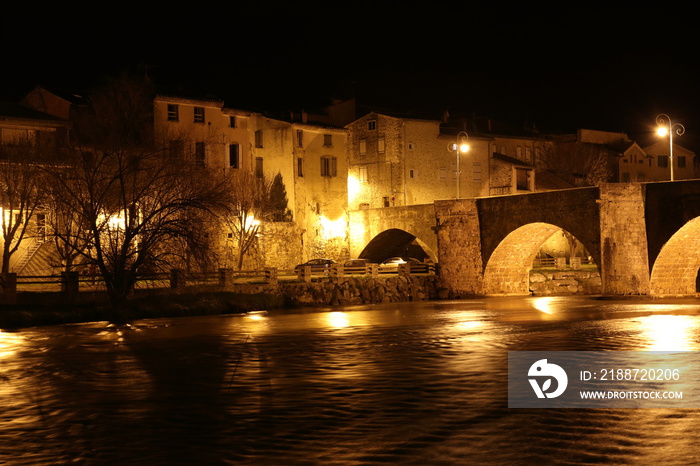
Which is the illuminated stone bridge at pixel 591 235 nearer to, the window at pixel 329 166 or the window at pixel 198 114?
the window at pixel 198 114

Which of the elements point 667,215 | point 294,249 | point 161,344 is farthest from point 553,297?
point 161,344

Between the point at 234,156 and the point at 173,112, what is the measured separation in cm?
504

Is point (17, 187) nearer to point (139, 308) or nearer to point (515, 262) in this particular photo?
point (139, 308)

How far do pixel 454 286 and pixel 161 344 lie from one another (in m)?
23.7

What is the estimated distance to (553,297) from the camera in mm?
43000

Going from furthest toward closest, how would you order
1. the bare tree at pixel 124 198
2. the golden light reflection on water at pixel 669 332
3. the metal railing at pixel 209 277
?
the metal railing at pixel 209 277, the bare tree at pixel 124 198, the golden light reflection on water at pixel 669 332

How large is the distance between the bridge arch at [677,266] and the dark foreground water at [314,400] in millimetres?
8461

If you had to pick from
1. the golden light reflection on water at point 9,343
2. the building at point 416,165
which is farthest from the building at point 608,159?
the golden light reflection on water at point 9,343

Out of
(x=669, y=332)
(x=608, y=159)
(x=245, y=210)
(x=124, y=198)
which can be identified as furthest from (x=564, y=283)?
(x=608, y=159)

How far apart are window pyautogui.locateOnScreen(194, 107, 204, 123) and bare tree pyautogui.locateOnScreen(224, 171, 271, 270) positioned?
3689 millimetres

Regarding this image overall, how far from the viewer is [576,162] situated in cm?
6962

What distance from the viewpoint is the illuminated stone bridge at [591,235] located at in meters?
36.1

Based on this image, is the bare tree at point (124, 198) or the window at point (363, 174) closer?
the bare tree at point (124, 198)

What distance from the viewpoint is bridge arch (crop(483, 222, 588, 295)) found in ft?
142
